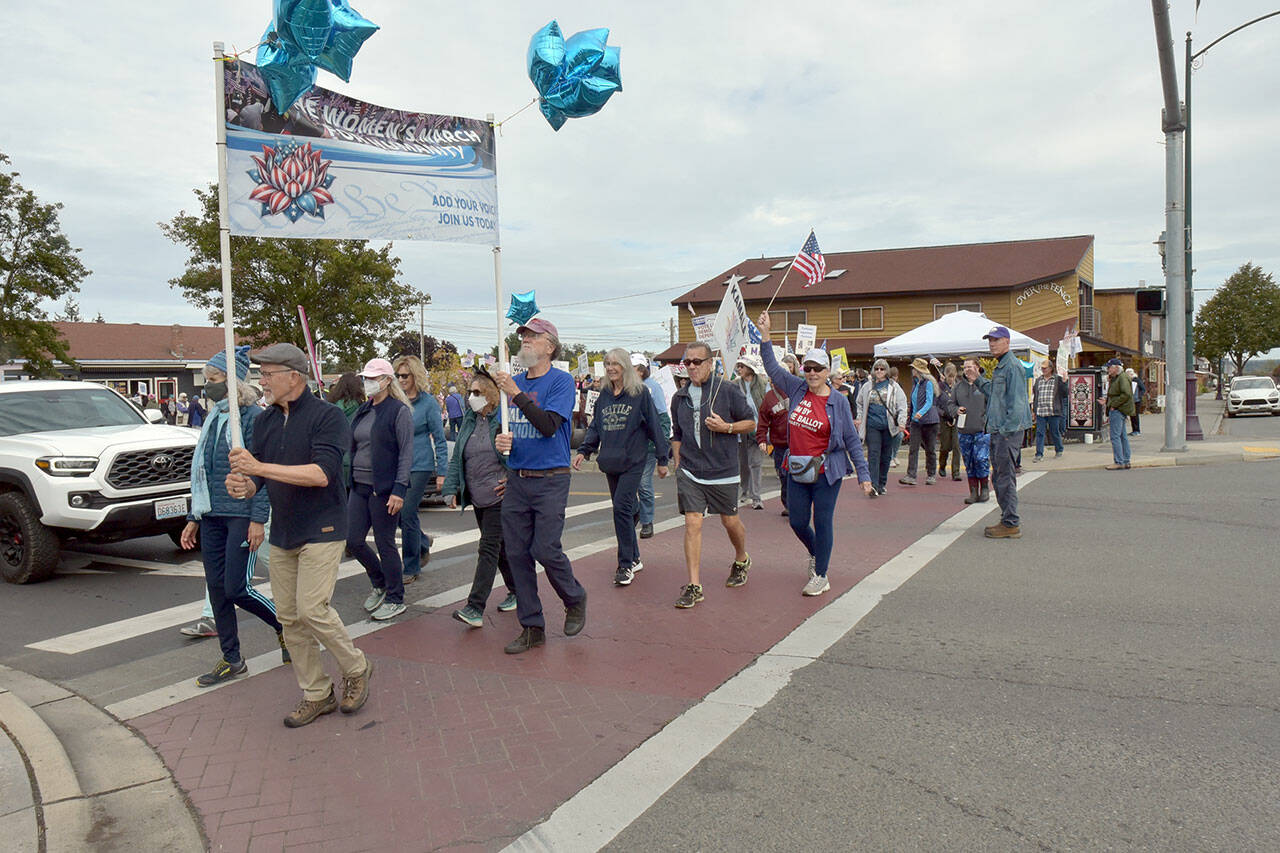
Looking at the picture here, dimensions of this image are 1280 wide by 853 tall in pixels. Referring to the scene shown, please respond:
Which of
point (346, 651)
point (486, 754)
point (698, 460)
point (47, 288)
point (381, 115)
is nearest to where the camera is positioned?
point (486, 754)

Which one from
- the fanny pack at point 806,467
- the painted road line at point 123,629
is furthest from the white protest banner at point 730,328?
the painted road line at point 123,629

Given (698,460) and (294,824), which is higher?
(698,460)

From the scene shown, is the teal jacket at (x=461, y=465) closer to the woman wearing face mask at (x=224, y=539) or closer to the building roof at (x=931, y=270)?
the woman wearing face mask at (x=224, y=539)

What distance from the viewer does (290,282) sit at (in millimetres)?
27875

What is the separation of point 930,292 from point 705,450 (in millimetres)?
29660

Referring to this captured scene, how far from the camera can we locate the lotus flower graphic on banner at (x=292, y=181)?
4.95 metres

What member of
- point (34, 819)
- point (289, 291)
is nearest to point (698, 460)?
point (34, 819)

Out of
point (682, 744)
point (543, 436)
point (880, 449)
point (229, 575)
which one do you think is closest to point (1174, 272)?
point (880, 449)

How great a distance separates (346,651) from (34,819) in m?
1.41

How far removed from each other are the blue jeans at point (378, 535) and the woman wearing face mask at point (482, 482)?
0.51 m

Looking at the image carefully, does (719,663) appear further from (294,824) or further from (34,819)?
(34,819)

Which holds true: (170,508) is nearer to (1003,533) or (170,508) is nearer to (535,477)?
(535,477)

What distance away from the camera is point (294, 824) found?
3.51 meters

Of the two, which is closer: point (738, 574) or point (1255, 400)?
point (738, 574)
